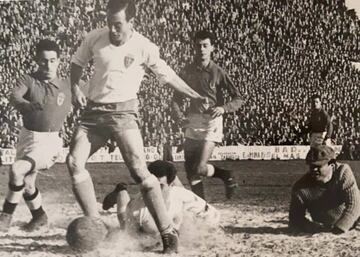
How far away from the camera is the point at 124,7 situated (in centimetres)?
272

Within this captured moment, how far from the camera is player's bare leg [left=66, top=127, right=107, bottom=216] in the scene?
261 centimetres

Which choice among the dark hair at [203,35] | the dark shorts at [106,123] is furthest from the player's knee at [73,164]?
the dark hair at [203,35]

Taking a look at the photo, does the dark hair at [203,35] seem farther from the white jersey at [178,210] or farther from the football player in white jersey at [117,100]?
the white jersey at [178,210]

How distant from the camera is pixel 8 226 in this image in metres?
2.73

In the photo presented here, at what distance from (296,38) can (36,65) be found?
3.67ft

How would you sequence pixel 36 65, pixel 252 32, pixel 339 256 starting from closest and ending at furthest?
pixel 339 256 → pixel 36 65 → pixel 252 32

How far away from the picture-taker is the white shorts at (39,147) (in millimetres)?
2762

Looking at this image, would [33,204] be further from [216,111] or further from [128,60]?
[216,111]

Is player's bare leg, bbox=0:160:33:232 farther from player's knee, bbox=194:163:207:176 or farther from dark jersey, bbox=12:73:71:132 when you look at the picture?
player's knee, bbox=194:163:207:176

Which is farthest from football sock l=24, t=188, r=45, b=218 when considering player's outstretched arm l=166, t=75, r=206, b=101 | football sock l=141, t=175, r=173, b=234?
player's outstretched arm l=166, t=75, r=206, b=101

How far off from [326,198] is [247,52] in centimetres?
71

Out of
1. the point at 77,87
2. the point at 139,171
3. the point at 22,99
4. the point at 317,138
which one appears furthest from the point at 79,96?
the point at 317,138

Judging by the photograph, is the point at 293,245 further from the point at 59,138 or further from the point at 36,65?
the point at 36,65

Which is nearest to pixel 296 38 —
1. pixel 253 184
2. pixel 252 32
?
pixel 252 32
